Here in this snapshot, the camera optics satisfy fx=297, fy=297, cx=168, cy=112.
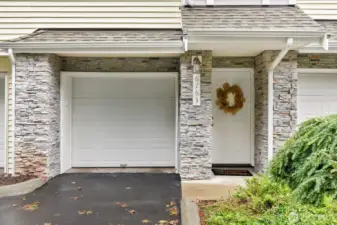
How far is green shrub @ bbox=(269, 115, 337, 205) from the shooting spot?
320 cm

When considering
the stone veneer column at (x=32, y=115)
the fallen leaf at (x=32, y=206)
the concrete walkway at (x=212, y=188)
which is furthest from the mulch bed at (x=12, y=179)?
the concrete walkway at (x=212, y=188)

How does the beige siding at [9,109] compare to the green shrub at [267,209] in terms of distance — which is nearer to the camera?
the green shrub at [267,209]

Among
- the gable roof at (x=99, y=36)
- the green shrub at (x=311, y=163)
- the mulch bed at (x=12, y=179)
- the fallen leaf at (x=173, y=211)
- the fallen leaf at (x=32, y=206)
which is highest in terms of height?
the gable roof at (x=99, y=36)

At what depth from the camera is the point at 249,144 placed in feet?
23.4

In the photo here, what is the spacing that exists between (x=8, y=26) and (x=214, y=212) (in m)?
6.06

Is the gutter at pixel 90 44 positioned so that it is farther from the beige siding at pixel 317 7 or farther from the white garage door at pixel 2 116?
the beige siding at pixel 317 7

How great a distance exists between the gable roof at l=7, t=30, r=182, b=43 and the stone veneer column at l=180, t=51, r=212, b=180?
0.76m

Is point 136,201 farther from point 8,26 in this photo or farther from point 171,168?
point 8,26

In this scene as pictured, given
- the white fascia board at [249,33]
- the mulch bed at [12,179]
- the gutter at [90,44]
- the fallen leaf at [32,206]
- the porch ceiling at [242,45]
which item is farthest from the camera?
the gutter at [90,44]

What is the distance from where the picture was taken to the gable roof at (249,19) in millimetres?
5443

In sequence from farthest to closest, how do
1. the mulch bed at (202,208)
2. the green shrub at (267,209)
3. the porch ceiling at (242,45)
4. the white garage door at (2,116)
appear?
the white garage door at (2,116), the porch ceiling at (242,45), the mulch bed at (202,208), the green shrub at (267,209)

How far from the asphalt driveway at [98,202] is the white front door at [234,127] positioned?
1.45 meters

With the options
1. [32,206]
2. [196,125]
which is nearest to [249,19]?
[196,125]

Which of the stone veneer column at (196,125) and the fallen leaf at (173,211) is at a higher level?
the stone veneer column at (196,125)
